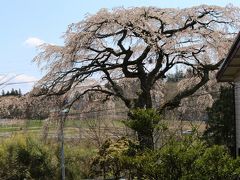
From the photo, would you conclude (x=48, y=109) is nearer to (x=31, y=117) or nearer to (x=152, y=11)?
(x=31, y=117)

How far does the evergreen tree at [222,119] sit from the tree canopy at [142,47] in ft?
11.1

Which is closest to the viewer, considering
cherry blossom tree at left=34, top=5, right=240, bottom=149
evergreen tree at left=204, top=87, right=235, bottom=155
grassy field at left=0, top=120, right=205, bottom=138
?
cherry blossom tree at left=34, top=5, right=240, bottom=149

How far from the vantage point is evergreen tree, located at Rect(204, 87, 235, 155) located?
20953 millimetres

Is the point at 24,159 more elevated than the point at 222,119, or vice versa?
the point at 222,119

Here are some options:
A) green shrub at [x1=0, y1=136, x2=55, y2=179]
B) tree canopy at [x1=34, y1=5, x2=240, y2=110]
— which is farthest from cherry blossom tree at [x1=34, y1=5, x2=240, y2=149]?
green shrub at [x1=0, y1=136, x2=55, y2=179]

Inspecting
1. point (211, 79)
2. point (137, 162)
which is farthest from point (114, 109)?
point (137, 162)

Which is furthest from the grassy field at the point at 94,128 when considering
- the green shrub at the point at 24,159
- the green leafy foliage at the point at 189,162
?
the green leafy foliage at the point at 189,162

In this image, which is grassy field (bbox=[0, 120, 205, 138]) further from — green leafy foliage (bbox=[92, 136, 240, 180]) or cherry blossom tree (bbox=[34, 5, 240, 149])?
green leafy foliage (bbox=[92, 136, 240, 180])

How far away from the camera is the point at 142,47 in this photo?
18750mm

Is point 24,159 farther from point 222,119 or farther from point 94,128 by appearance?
point 222,119

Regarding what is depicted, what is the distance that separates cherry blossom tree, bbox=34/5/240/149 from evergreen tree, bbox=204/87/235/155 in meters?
3.31

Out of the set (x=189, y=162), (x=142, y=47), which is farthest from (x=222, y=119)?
(x=189, y=162)

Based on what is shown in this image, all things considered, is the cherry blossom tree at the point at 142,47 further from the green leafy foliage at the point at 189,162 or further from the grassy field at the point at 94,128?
the green leafy foliage at the point at 189,162

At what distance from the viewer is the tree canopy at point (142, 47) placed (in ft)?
54.0
